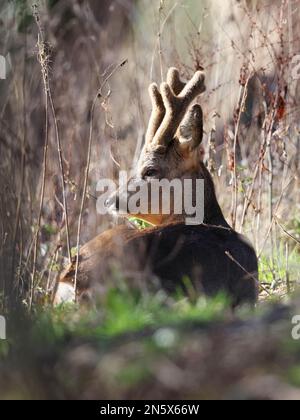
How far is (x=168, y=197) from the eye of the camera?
7.95 m

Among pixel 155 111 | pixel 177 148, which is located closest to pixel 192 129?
pixel 177 148

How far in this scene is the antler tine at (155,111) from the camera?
809cm

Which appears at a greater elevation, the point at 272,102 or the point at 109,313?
the point at 272,102

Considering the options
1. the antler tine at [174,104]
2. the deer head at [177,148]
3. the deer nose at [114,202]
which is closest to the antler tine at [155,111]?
the deer head at [177,148]

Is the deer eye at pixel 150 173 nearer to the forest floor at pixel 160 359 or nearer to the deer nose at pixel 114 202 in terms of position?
the deer nose at pixel 114 202

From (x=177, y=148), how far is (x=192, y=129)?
0.21m

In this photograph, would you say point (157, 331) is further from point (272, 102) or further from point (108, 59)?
point (108, 59)

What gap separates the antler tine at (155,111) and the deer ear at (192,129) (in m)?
0.27

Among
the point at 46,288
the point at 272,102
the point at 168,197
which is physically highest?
the point at 272,102

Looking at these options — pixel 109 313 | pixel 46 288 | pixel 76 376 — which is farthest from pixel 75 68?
pixel 76 376

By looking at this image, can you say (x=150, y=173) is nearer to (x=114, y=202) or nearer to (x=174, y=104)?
(x=114, y=202)

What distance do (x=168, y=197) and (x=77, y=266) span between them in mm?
1865

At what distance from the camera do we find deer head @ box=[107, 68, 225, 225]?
7910mm

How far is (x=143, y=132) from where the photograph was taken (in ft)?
32.6
